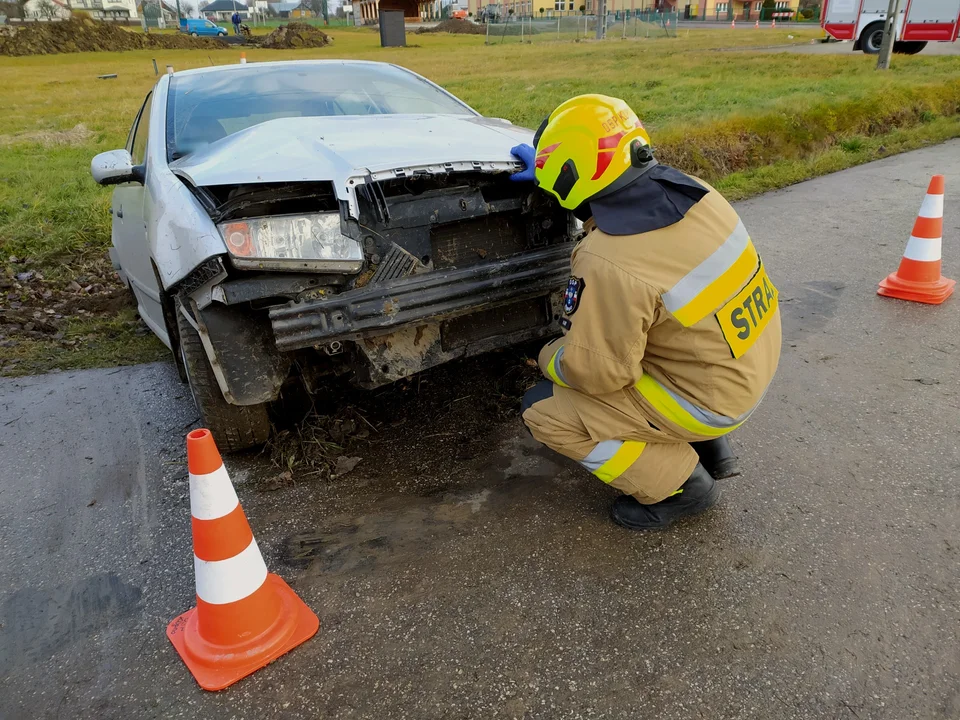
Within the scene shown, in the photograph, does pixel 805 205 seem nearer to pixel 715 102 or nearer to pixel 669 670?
pixel 715 102

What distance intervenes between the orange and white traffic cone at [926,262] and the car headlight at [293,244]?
3709 millimetres

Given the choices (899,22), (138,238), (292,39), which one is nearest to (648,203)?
(138,238)

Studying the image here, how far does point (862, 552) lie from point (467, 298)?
1597 millimetres

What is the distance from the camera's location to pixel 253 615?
81.3 inches

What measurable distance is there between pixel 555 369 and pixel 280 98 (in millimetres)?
2314

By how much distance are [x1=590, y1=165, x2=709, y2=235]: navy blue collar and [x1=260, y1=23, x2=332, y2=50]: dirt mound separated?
131 feet

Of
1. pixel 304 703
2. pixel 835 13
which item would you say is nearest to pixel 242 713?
pixel 304 703

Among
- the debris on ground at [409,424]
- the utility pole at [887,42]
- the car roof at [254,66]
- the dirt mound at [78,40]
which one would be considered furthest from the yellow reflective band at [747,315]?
the dirt mound at [78,40]

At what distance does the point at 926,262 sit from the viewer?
4.44 metres

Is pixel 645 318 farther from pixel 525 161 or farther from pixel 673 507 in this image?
pixel 525 161

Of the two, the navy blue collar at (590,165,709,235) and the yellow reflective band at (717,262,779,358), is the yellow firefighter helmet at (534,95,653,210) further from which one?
the yellow reflective band at (717,262,779,358)

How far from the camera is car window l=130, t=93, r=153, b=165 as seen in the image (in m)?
3.81

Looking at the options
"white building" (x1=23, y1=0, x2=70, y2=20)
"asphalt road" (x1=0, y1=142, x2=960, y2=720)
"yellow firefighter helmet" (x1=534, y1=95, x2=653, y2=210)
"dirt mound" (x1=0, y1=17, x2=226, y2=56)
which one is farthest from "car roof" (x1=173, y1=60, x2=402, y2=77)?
"white building" (x1=23, y1=0, x2=70, y2=20)

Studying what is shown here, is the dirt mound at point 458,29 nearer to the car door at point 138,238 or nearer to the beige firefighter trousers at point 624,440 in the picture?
the car door at point 138,238
